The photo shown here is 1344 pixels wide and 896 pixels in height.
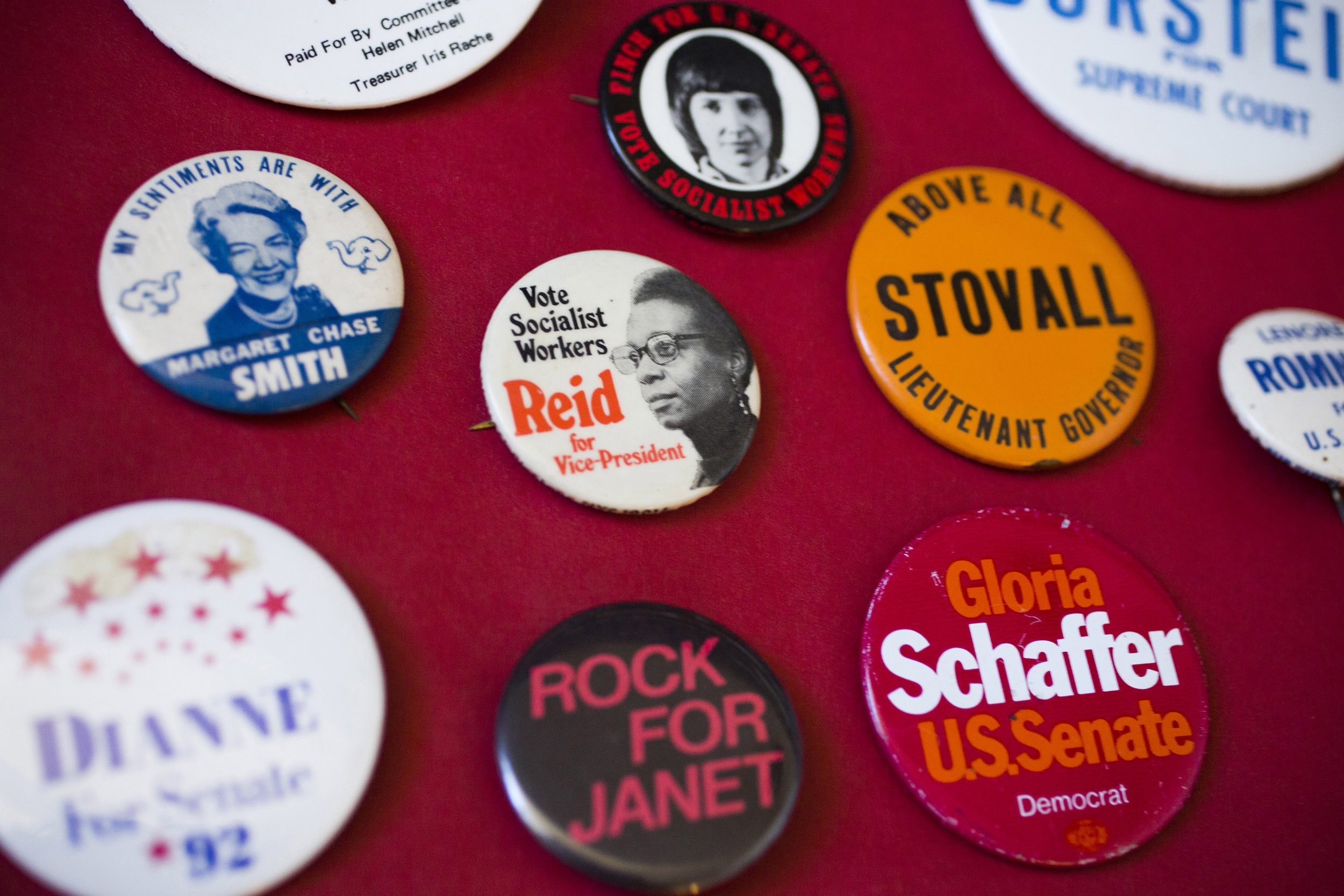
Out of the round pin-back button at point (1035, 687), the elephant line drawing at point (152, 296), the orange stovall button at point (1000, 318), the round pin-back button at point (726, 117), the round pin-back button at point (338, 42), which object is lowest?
the round pin-back button at point (1035, 687)

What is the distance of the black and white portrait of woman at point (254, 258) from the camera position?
3.81 ft

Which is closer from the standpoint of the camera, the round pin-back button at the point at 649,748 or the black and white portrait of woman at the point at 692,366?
the round pin-back button at the point at 649,748

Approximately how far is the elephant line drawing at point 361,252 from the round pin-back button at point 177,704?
385mm

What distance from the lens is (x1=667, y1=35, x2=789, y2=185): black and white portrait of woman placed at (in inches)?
56.6

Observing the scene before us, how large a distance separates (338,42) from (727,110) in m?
0.63

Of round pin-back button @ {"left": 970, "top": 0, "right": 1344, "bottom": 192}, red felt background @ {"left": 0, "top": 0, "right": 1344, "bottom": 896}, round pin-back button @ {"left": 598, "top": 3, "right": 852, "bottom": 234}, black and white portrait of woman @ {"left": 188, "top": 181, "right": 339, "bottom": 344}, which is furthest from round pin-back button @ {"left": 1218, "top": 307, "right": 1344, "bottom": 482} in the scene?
black and white portrait of woman @ {"left": 188, "top": 181, "right": 339, "bottom": 344}

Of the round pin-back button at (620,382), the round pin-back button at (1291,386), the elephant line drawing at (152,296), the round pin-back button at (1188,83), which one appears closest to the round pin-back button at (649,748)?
the round pin-back button at (620,382)

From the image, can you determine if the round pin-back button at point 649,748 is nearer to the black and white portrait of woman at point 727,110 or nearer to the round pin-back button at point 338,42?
the black and white portrait of woman at point 727,110

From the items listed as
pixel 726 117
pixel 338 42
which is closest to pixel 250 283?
pixel 338 42

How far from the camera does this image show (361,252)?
1244 millimetres

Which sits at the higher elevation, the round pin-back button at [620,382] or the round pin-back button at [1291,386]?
the round pin-back button at [620,382]

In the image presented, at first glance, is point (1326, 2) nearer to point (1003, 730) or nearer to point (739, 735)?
point (1003, 730)

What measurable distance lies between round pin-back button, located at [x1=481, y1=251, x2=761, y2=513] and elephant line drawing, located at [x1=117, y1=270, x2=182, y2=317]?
0.41 metres

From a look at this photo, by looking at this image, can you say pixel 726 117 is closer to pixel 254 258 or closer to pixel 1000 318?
pixel 1000 318
